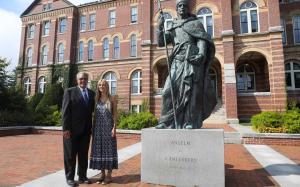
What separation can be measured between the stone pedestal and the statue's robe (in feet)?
1.55

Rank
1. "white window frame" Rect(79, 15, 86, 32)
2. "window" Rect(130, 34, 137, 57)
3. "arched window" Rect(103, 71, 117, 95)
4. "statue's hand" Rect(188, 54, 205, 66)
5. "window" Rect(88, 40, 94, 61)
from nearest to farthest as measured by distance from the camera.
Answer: "statue's hand" Rect(188, 54, 205, 66)
"arched window" Rect(103, 71, 117, 95)
"window" Rect(130, 34, 137, 57)
"window" Rect(88, 40, 94, 61)
"white window frame" Rect(79, 15, 86, 32)

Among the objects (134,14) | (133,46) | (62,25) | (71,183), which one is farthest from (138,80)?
(71,183)

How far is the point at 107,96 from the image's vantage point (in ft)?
17.7

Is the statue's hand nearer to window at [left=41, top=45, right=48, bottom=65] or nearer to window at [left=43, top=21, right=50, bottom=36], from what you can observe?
window at [left=41, top=45, right=48, bottom=65]

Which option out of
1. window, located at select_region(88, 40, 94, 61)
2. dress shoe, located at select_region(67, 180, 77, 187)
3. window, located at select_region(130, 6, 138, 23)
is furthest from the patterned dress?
window, located at select_region(88, 40, 94, 61)

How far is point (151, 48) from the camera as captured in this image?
2378cm

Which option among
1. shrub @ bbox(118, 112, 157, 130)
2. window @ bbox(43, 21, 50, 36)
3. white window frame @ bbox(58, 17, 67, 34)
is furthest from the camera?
window @ bbox(43, 21, 50, 36)

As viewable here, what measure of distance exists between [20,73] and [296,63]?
1228 inches

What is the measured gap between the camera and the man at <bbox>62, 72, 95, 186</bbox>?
497cm

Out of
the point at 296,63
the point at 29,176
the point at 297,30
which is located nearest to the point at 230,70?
the point at 296,63

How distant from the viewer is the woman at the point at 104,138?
204 inches

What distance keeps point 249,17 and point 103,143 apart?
798 inches

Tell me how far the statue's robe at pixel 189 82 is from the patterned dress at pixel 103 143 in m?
1.04

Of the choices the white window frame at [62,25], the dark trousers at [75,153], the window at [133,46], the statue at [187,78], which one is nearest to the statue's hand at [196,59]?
the statue at [187,78]
